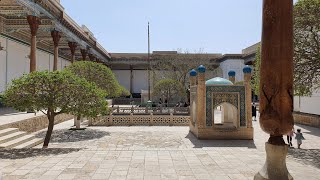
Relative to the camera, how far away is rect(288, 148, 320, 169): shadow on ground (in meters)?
7.94

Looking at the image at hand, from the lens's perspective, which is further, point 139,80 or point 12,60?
point 139,80

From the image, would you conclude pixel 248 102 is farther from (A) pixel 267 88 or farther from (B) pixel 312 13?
(A) pixel 267 88

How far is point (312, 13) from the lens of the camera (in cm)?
1075

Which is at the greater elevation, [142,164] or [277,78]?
[277,78]

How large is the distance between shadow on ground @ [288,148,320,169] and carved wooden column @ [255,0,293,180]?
17.9ft

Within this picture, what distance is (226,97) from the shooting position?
1376 centimetres

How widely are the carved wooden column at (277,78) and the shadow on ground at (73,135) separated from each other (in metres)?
11.4

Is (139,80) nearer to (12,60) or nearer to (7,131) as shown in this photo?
(12,60)

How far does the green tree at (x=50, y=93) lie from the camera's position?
10039 millimetres

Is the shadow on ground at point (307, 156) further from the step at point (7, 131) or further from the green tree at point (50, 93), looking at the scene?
the step at point (7, 131)

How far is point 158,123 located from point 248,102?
7.18 m

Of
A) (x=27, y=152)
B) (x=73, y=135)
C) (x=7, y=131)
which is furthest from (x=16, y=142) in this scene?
(x=73, y=135)

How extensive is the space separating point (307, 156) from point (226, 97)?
17.5ft

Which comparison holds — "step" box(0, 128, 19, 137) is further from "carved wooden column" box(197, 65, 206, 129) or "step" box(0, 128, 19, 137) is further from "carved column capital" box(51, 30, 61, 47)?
"carved column capital" box(51, 30, 61, 47)
